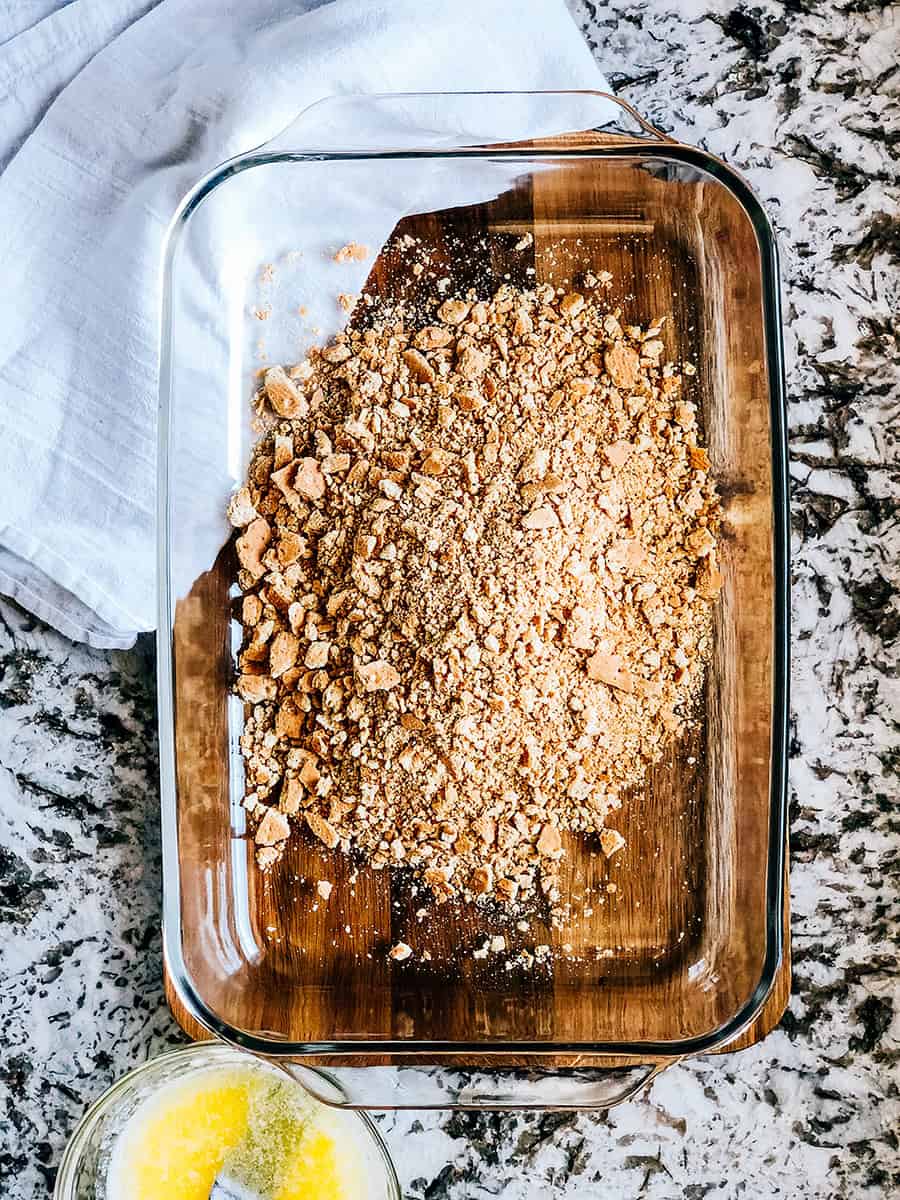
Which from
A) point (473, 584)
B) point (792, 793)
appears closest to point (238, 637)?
point (473, 584)

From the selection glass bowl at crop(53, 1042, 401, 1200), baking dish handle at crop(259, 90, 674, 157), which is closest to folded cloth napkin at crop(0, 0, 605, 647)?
baking dish handle at crop(259, 90, 674, 157)

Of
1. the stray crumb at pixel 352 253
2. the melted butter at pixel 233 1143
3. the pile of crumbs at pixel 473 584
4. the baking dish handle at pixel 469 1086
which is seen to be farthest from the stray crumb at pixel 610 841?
the stray crumb at pixel 352 253

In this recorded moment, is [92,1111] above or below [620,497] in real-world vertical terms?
below

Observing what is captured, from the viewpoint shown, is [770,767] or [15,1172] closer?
[770,767]

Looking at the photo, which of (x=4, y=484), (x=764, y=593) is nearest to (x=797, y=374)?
(x=764, y=593)

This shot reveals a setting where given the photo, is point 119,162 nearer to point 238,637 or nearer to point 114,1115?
point 238,637

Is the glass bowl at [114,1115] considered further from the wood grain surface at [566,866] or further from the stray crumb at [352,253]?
the stray crumb at [352,253]

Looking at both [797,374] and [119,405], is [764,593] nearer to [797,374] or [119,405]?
[797,374]
